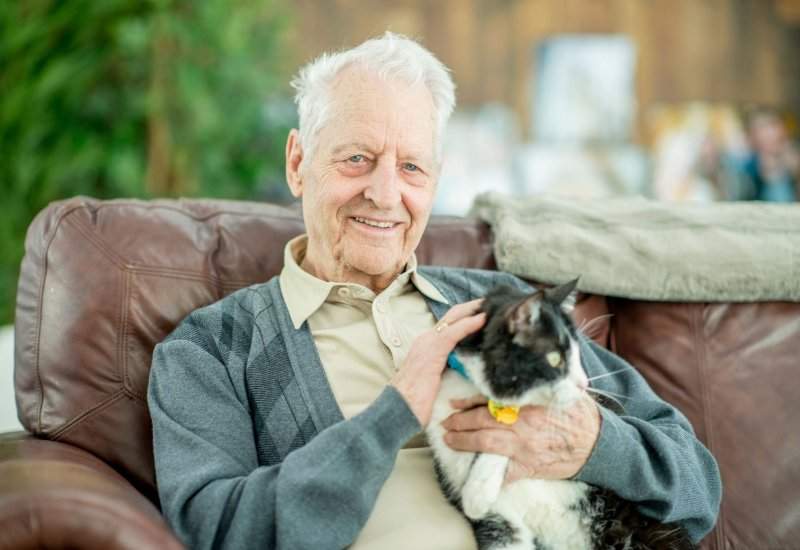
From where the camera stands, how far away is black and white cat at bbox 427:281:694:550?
122 cm

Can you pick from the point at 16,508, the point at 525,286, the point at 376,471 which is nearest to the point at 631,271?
the point at 525,286

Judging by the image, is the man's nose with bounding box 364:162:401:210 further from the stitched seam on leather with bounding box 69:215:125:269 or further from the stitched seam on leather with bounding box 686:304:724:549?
the stitched seam on leather with bounding box 686:304:724:549

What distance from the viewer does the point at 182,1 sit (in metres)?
3.09

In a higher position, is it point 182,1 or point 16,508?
point 182,1

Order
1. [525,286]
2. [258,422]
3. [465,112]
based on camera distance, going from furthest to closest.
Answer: [465,112]
[525,286]
[258,422]

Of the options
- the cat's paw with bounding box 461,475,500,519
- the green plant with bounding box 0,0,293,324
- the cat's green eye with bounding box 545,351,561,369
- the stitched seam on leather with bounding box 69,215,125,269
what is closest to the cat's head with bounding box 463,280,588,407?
the cat's green eye with bounding box 545,351,561,369

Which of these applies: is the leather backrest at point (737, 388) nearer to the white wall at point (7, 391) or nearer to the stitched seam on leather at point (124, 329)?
the stitched seam on leather at point (124, 329)

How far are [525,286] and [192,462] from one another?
779 millimetres

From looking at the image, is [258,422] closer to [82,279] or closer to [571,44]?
[82,279]

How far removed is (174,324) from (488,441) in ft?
2.28

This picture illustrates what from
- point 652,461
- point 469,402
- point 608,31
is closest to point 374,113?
point 469,402

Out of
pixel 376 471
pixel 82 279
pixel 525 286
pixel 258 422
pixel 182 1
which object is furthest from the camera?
pixel 182 1

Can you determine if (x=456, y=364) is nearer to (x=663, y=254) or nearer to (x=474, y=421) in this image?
(x=474, y=421)

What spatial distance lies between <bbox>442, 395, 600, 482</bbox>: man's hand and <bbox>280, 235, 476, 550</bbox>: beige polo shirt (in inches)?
4.9
